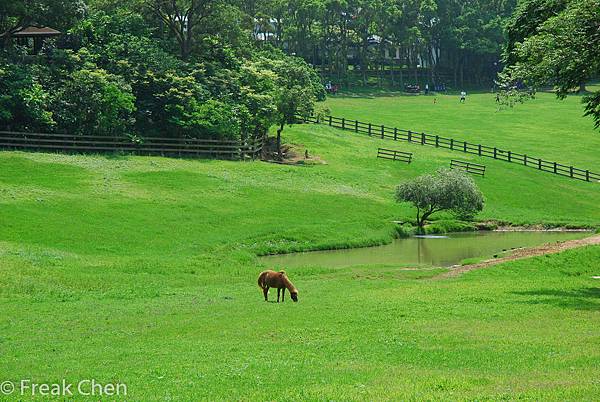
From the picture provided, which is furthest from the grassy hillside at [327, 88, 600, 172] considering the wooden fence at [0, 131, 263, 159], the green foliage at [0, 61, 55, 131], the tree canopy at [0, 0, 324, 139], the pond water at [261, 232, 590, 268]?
the green foliage at [0, 61, 55, 131]

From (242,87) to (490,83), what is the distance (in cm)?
10080

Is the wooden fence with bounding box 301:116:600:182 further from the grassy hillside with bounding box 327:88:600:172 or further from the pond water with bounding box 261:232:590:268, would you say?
the pond water with bounding box 261:232:590:268

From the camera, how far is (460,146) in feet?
316

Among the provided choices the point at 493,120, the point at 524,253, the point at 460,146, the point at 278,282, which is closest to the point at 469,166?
the point at 460,146

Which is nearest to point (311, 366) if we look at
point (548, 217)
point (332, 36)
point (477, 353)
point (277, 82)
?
point (477, 353)

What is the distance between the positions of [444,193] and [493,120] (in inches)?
2631

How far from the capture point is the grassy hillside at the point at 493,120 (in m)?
105

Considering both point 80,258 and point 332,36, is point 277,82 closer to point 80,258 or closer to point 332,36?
point 80,258

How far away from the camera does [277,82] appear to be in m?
88.5

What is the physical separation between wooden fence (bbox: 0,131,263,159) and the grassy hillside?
32.6 meters

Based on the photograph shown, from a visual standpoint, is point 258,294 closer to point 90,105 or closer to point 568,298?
point 568,298

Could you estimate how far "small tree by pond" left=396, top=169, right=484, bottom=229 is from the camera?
62.1m

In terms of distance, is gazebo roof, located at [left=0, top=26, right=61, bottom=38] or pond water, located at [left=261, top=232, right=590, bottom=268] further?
gazebo roof, located at [left=0, top=26, right=61, bottom=38]

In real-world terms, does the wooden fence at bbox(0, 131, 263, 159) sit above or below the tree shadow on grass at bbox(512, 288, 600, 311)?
above
